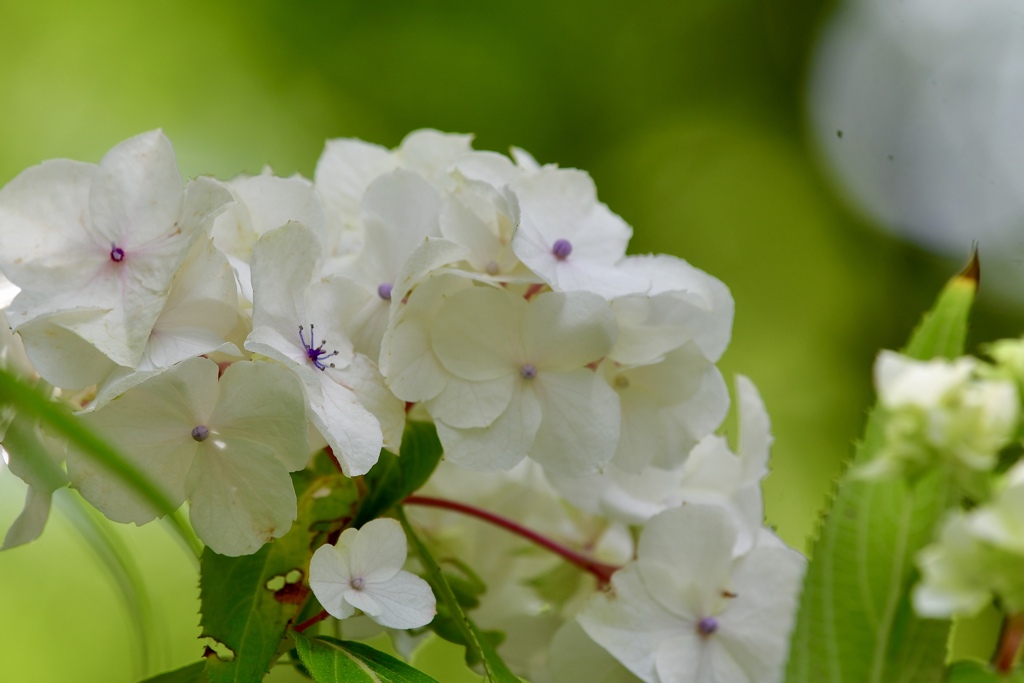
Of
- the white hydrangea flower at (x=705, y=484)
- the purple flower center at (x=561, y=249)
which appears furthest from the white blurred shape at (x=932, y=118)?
the purple flower center at (x=561, y=249)

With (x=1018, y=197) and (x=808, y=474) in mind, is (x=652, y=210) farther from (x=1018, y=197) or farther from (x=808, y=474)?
(x=1018, y=197)

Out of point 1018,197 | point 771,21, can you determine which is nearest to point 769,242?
point 771,21

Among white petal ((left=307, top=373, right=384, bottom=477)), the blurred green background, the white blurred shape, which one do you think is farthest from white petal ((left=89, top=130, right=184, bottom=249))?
the blurred green background

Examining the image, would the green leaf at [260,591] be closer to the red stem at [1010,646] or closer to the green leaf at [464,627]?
the green leaf at [464,627]

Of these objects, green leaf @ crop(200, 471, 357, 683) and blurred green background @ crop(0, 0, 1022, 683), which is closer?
green leaf @ crop(200, 471, 357, 683)

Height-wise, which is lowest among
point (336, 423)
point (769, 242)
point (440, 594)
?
point (769, 242)

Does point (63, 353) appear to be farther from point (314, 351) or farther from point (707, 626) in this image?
point (707, 626)

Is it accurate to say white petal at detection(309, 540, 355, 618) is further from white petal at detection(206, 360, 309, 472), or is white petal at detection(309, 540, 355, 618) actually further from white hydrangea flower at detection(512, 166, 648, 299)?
white hydrangea flower at detection(512, 166, 648, 299)
